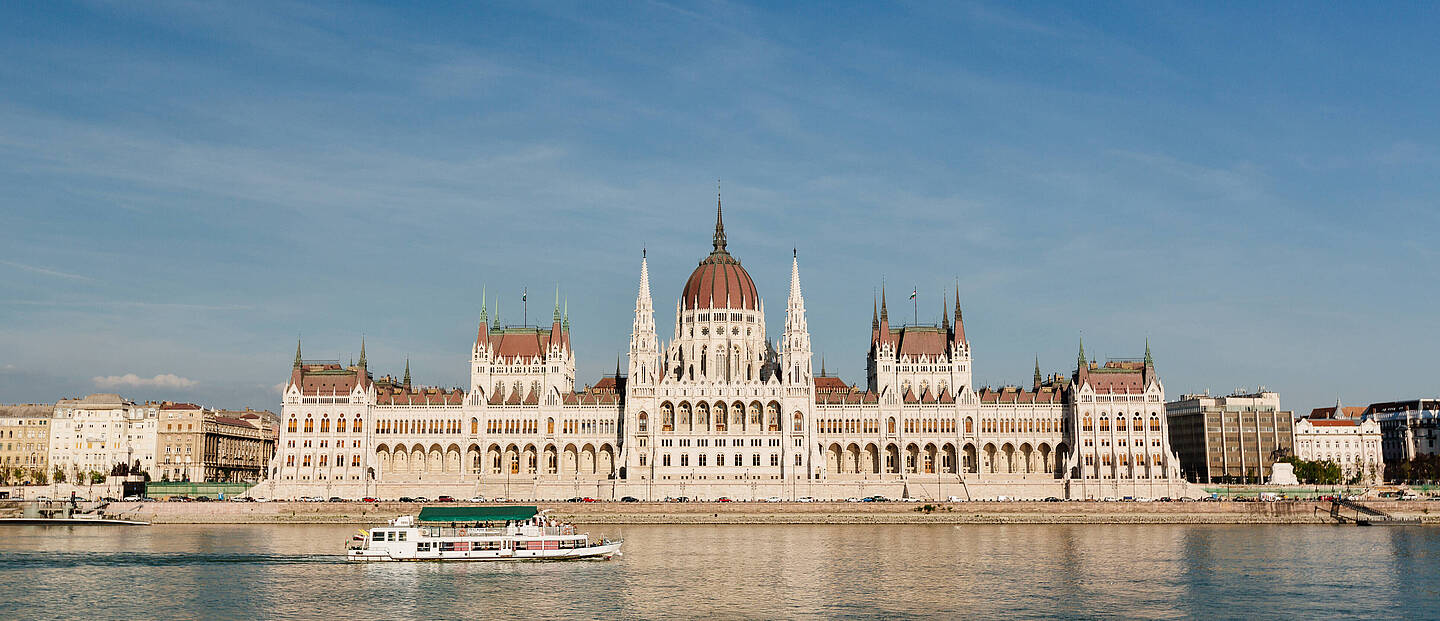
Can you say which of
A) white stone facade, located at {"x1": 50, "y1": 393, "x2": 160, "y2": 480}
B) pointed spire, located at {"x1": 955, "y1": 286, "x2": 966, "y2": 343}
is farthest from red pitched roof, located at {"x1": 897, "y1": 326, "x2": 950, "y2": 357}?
white stone facade, located at {"x1": 50, "y1": 393, "x2": 160, "y2": 480}

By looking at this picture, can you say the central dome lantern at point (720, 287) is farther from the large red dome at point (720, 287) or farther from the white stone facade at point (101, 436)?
the white stone facade at point (101, 436)

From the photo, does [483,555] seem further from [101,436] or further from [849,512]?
[101,436]

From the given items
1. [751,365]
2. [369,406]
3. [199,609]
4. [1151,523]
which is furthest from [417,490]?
[199,609]

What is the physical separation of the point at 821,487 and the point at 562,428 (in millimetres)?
30501

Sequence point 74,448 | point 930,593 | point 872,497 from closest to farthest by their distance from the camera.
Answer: point 930,593
point 872,497
point 74,448

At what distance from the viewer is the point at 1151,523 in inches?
4998

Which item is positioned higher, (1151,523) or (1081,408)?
(1081,408)

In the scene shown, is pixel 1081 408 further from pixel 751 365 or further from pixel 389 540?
pixel 389 540

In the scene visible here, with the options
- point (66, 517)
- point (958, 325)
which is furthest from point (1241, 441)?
point (66, 517)

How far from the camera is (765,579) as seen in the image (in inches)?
3022

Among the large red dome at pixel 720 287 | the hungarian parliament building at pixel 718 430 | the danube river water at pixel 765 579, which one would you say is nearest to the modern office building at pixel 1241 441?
the hungarian parliament building at pixel 718 430

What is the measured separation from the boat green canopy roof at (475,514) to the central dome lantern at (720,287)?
245ft

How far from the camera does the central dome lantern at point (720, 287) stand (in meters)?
167

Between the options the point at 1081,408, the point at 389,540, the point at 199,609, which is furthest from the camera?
the point at 1081,408
